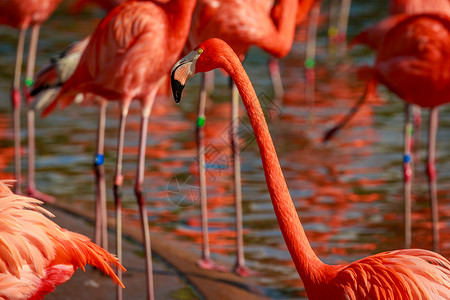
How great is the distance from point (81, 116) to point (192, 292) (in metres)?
4.79

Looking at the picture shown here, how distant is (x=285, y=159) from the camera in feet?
23.9

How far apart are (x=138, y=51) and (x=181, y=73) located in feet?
5.00

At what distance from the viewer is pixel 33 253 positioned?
9.89ft

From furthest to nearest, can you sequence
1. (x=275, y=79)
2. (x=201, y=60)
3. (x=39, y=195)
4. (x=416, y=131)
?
(x=275, y=79) < (x=416, y=131) < (x=39, y=195) < (x=201, y=60)

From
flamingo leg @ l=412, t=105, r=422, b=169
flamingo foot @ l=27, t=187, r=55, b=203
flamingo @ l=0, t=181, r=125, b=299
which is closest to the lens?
flamingo @ l=0, t=181, r=125, b=299

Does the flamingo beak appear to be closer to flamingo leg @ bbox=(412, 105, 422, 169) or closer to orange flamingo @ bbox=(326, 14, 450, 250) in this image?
orange flamingo @ bbox=(326, 14, 450, 250)

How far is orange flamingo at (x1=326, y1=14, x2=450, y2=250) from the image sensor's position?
525 centimetres

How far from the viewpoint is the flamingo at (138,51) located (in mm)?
4238

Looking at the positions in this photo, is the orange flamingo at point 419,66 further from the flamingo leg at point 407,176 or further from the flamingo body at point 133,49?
the flamingo body at point 133,49

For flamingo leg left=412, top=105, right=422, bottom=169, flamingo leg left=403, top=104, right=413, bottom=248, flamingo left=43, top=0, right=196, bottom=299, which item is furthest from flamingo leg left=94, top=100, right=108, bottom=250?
flamingo leg left=412, top=105, right=422, bottom=169

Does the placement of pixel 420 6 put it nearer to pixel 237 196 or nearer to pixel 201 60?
pixel 237 196

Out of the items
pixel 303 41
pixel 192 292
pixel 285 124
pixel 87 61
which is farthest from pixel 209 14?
pixel 303 41

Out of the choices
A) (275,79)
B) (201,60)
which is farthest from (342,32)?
(201,60)

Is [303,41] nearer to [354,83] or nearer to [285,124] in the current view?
[354,83]
